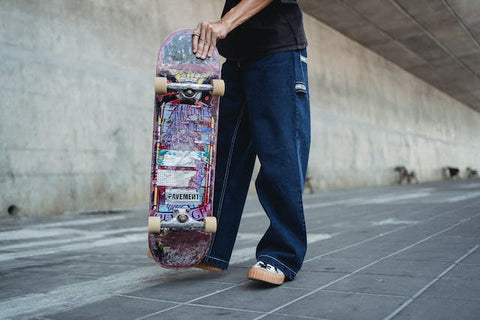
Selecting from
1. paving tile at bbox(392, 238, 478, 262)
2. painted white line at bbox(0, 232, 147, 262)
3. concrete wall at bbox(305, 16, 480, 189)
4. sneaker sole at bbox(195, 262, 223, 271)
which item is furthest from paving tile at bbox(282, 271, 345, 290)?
concrete wall at bbox(305, 16, 480, 189)

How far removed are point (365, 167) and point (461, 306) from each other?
13176 millimetres

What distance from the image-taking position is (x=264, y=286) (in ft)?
5.54

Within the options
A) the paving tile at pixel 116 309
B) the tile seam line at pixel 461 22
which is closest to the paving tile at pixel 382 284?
the paving tile at pixel 116 309

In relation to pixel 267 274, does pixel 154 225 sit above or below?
above

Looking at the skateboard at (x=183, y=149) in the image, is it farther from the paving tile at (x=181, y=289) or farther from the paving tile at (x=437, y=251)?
the paving tile at (x=437, y=251)

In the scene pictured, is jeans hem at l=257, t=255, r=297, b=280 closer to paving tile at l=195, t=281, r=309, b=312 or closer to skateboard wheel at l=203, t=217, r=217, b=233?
paving tile at l=195, t=281, r=309, b=312

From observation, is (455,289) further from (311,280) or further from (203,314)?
(203,314)

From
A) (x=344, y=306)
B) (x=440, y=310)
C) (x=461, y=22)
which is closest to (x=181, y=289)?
(x=344, y=306)

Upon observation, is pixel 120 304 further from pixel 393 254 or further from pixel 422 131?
pixel 422 131

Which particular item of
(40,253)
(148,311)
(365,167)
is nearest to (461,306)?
(148,311)

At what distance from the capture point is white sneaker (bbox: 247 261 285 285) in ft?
5.42

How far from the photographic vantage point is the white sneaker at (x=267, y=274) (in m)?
1.65

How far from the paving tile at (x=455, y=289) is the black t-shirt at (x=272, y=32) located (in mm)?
1044

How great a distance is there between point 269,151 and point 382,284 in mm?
647
